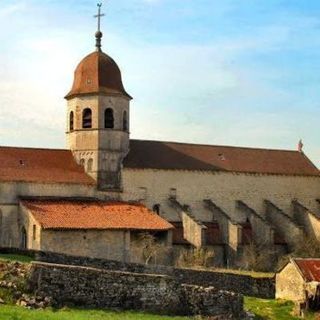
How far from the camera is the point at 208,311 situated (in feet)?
84.0

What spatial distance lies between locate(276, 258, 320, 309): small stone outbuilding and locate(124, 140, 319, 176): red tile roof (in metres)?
18.9

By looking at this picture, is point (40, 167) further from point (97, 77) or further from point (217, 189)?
point (217, 189)

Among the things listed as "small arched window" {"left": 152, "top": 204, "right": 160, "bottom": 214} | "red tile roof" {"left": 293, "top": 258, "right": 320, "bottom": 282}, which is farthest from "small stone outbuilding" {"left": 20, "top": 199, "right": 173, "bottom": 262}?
"red tile roof" {"left": 293, "top": 258, "right": 320, "bottom": 282}

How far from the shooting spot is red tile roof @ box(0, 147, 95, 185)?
52.9m

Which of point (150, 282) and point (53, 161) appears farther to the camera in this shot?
point (53, 161)

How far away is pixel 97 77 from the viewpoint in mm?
56844

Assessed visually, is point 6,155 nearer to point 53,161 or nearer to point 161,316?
point 53,161

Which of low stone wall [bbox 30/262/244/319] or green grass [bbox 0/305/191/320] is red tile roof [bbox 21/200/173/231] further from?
green grass [bbox 0/305/191/320]

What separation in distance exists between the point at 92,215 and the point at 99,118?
8694 millimetres

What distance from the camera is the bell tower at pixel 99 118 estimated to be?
5634 centimetres

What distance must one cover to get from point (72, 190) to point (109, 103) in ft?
23.7

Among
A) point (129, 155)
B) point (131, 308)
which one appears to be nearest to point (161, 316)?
point (131, 308)

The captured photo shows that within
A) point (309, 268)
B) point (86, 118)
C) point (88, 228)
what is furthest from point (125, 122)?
point (309, 268)

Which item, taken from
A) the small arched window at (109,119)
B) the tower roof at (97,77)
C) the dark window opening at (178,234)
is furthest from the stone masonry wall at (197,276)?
the tower roof at (97,77)
